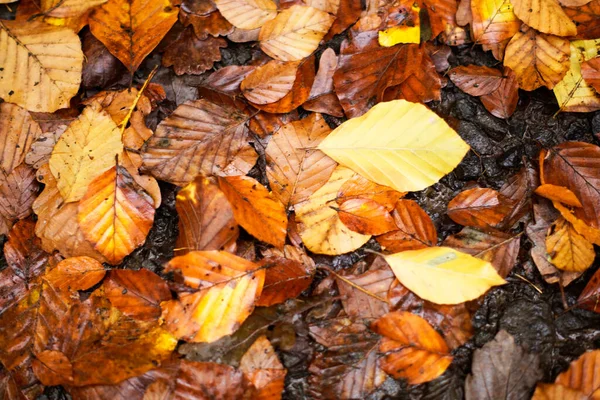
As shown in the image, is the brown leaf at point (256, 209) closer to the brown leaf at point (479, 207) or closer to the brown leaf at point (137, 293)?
the brown leaf at point (137, 293)

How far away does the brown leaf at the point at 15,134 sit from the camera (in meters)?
1.93

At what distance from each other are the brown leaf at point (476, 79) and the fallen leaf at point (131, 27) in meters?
1.17

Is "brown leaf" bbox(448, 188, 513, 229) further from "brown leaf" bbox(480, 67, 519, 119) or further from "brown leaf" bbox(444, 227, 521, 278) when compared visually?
"brown leaf" bbox(480, 67, 519, 119)

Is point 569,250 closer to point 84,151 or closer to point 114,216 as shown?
point 114,216

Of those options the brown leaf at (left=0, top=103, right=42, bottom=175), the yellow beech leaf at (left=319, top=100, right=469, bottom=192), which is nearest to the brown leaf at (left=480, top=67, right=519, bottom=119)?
the yellow beech leaf at (left=319, top=100, right=469, bottom=192)

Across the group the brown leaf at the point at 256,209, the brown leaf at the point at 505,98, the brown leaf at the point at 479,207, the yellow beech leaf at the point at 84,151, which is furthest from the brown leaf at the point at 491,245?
the yellow beech leaf at the point at 84,151

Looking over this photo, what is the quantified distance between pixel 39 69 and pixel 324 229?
1253mm

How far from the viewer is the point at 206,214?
5.71 feet

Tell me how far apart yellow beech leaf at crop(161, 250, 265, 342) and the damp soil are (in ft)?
0.31

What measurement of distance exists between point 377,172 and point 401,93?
36 cm

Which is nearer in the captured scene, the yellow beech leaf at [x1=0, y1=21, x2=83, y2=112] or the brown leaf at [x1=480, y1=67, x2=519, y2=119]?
the yellow beech leaf at [x1=0, y1=21, x2=83, y2=112]

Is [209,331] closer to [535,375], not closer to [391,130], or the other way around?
[391,130]

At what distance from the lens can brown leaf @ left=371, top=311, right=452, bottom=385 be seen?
1.69m

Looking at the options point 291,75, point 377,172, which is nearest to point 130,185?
point 291,75
